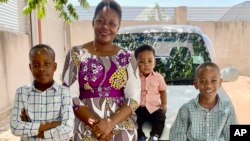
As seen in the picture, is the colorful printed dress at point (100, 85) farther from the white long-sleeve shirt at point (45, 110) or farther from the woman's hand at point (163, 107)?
the woman's hand at point (163, 107)

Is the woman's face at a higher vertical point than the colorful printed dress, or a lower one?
higher

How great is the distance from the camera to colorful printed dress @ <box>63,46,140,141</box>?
2.20 m

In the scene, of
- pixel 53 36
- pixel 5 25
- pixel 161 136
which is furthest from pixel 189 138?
pixel 53 36

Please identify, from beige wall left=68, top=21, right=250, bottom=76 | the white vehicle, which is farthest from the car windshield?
beige wall left=68, top=21, right=250, bottom=76

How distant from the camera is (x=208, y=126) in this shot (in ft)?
8.18

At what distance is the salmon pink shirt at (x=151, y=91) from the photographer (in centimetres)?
303

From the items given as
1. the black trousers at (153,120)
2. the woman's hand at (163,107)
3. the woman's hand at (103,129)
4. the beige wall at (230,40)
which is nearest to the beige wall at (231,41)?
the beige wall at (230,40)

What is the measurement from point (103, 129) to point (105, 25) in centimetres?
66

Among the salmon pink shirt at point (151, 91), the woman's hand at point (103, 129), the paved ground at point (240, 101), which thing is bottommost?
the paved ground at point (240, 101)

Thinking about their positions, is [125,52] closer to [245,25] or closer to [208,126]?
[208,126]

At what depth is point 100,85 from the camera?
220 centimetres

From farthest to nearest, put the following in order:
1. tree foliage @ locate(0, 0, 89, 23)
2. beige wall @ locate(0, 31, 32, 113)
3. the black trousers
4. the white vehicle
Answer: beige wall @ locate(0, 31, 32, 113) → the white vehicle → tree foliage @ locate(0, 0, 89, 23) → the black trousers

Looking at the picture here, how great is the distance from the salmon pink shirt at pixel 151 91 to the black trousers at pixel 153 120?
0.04 meters

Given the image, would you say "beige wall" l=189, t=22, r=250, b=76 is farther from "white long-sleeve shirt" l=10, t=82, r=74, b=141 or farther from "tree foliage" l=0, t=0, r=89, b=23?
"white long-sleeve shirt" l=10, t=82, r=74, b=141
